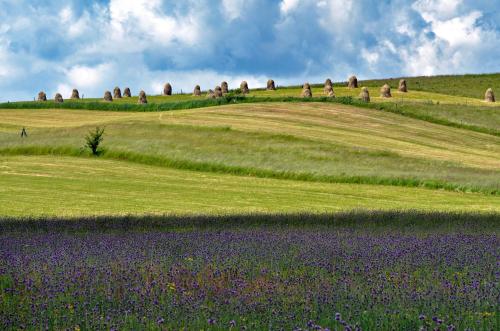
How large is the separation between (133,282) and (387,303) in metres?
3.89

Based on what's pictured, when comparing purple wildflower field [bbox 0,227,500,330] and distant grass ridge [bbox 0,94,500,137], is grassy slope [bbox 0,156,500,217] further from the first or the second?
distant grass ridge [bbox 0,94,500,137]

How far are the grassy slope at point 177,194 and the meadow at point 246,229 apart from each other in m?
0.14

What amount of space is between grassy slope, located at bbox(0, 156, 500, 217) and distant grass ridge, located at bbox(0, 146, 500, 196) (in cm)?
197

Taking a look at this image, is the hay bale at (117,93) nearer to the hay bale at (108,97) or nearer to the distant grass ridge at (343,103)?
the hay bale at (108,97)

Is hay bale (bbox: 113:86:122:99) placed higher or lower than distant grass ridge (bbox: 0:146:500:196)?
higher

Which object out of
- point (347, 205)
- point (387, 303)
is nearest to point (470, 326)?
point (387, 303)

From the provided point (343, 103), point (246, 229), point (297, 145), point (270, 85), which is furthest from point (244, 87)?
point (246, 229)

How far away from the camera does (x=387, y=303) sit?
1054cm

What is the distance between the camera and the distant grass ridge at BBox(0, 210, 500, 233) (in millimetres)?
21297

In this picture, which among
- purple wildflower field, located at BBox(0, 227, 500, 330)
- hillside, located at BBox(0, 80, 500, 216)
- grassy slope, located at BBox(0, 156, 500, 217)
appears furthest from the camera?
hillside, located at BBox(0, 80, 500, 216)

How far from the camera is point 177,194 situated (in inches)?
1499

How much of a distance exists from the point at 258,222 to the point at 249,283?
11.1 m

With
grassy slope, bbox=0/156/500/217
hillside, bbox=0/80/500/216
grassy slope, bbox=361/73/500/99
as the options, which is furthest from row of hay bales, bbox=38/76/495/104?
grassy slope, bbox=0/156/500/217

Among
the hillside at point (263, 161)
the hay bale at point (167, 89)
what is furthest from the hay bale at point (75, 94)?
the hillside at point (263, 161)
